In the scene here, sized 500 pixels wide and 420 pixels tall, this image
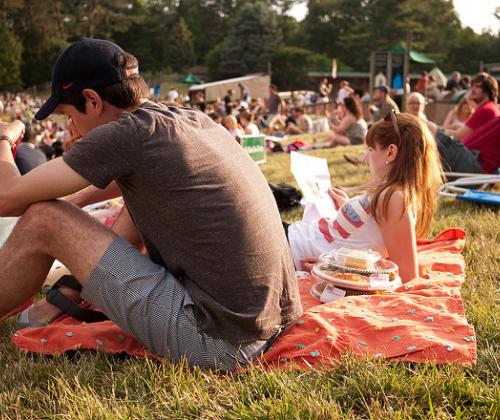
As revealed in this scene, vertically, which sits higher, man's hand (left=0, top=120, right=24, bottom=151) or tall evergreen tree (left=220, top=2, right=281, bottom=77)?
tall evergreen tree (left=220, top=2, right=281, bottom=77)

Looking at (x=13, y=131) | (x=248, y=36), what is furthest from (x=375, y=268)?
(x=248, y=36)

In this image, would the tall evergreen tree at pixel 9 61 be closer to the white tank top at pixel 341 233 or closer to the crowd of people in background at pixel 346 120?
the crowd of people in background at pixel 346 120

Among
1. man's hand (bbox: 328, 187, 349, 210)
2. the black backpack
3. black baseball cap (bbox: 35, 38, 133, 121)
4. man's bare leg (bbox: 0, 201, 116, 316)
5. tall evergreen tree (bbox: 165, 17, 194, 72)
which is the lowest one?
the black backpack

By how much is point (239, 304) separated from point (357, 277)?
877 millimetres

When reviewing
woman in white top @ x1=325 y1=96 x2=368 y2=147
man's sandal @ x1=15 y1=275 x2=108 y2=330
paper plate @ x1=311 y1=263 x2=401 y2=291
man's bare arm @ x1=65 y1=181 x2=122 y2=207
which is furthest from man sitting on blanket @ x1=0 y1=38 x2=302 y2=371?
woman in white top @ x1=325 y1=96 x2=368 y2=147

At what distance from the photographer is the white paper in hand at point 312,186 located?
3.75 metres

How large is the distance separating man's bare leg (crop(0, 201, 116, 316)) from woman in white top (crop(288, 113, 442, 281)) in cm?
141

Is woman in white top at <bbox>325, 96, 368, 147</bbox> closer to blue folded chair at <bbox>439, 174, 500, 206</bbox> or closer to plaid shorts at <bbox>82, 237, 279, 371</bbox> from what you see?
blue folded chair at <bbox>439, 174, 500, 206</bbox>

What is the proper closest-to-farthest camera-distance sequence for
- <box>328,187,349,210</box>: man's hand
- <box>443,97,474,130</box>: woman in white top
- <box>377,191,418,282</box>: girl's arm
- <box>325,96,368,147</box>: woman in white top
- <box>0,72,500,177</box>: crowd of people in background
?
1. <box>377,191,418,282</box>: girl's arm
2. <box>328,187,349,210</box>: man's hand
3. <box>0,72,500,177</box>: crowd of people in background
4. <box>443,97,474,130</box>: woman in white top
5. <box>325,96,368,147</box>: woman in white top

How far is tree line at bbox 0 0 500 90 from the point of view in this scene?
47.9 metres

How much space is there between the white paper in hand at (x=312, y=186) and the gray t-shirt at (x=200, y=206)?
1.56 metres

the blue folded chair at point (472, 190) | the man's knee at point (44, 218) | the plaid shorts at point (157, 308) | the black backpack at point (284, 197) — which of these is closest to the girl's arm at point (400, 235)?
the plaid shorts at point (157, 308)

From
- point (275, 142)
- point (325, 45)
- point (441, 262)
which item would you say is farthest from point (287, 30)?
point (441, 262)

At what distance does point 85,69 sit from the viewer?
2289 mm
